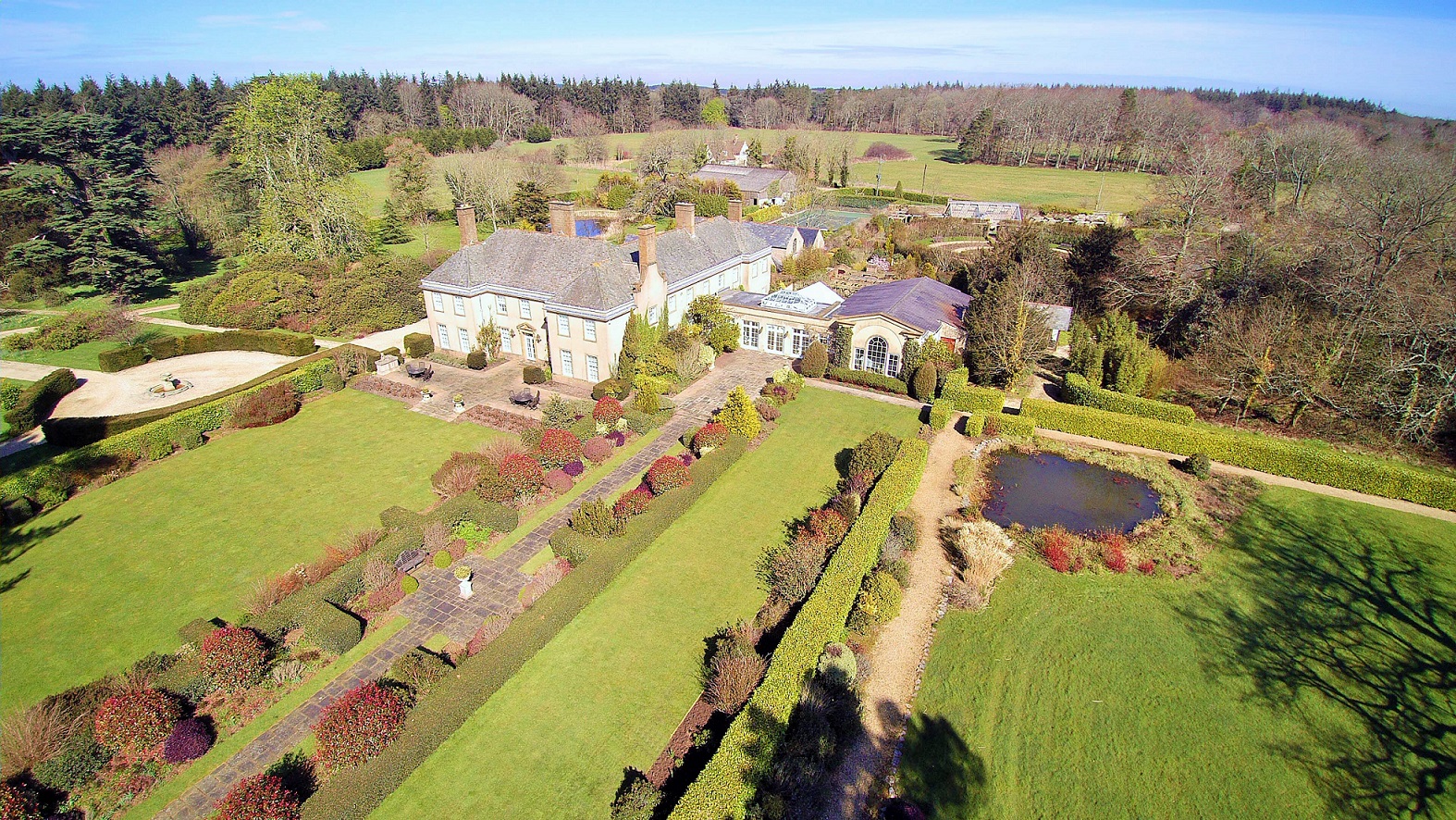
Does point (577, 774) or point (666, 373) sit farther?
point (666, 373)

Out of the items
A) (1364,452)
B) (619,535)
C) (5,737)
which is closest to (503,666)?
(619,535)

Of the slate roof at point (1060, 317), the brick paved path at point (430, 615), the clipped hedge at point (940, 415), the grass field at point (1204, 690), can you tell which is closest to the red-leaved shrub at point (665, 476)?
the brick paved path at point (430, 615)

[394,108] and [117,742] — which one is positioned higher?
[394,108]

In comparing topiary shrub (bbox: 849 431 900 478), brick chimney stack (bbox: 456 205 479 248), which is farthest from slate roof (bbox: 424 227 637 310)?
topiary shrub (bbox: 849 431 900 478)

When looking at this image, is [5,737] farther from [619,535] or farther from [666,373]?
[666,373]

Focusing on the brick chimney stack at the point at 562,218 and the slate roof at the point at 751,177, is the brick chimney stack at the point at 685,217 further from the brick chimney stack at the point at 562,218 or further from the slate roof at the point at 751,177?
the slate roof at the point at 751,177

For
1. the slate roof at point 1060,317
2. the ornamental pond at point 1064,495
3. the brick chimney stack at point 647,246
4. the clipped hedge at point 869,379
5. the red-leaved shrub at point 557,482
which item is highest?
the brick chimney stack at point 647,246

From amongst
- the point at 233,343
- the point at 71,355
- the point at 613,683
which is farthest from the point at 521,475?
the point at 71,355
